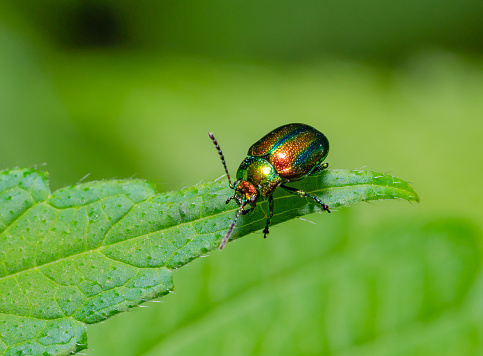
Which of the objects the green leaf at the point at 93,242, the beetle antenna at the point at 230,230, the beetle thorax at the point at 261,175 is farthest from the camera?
the beetle thorax at the point at 261,175

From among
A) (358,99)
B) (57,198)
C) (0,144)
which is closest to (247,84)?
(358,99)

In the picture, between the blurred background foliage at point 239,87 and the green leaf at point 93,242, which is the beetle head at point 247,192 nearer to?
the green leaf at point 93,242

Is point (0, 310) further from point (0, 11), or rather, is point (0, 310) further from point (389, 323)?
point (0, 11)

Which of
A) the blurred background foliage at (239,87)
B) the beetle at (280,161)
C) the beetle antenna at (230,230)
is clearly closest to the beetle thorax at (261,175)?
the beetle at (280,161)

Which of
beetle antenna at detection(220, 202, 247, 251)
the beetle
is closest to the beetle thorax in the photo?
the beetle

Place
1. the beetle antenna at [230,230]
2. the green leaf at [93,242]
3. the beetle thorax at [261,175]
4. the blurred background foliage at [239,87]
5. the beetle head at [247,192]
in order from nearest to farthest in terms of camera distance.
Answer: the green leaf at [93,242]
the beetle antenna at [230,230]
the beetle head at [247,192]
the beetle thorax at [261,175]
the blurred background foliage at [239,87]

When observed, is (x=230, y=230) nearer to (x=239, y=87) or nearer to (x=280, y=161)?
(x=280, y=161)
